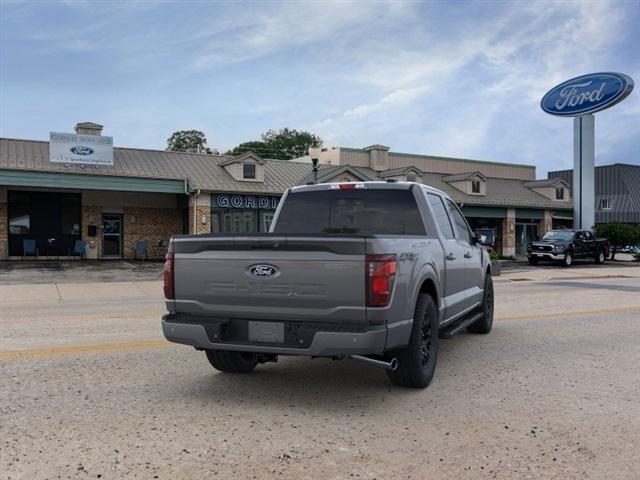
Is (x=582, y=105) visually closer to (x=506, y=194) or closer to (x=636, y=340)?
(x=506, y=194)

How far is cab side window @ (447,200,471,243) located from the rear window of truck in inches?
46.0

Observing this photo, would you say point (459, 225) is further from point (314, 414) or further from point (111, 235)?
point (111, 235)

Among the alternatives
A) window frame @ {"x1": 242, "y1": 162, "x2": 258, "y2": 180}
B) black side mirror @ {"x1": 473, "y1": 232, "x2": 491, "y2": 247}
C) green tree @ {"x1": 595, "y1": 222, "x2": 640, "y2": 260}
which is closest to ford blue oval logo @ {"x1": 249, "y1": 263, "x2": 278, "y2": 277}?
black side mirror @ {"x1": 473, "y1": 232, "x2": 491, "y2": 247}

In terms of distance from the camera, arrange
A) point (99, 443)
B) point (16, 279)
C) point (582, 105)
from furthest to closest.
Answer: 1. point (582, 105)
2. point (16, 279)
3. point (99, 443)

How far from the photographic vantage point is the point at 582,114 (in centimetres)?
3466

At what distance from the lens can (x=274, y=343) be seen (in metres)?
4.89

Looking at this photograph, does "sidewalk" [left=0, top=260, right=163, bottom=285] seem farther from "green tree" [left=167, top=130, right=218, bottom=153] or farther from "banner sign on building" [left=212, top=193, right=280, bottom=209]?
"green tree" [left=167, top=130, right=218, bottom=153]

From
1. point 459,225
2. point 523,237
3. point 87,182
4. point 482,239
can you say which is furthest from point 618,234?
point 459,225

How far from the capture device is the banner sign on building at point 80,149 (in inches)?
1034

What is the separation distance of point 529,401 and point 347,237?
7.41 ft

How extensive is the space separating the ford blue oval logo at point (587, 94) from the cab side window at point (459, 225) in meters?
29.1

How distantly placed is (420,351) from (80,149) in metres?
24.6

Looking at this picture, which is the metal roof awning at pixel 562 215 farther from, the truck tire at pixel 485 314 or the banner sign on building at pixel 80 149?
the truck tire at pixel 485 314

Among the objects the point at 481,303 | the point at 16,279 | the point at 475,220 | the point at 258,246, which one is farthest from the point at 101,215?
the point at 258,246
